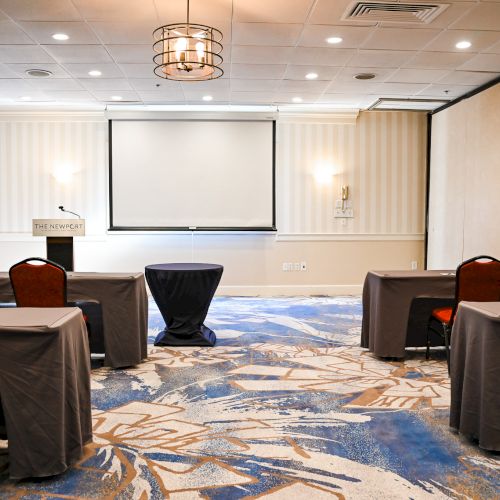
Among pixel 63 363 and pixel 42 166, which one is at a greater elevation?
pixel 42 166

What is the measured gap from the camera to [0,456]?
2.94 meters

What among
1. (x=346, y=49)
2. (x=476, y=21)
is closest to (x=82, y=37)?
(x=346, y=49)

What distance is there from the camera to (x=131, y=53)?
6234 mm

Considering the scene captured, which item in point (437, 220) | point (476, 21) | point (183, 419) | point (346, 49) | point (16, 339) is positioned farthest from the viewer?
point (437, 220)

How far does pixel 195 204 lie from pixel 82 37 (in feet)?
13.3

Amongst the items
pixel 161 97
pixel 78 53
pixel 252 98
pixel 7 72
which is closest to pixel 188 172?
pixel 161 97

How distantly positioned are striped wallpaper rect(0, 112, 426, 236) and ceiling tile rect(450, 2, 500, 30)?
4237mm

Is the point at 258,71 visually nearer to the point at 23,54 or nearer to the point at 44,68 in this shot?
the point at 44,68

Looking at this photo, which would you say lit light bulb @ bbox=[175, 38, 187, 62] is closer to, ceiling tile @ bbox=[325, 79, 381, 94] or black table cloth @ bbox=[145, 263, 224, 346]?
black table cloth @ bbox=[145, 263, 224, 346]

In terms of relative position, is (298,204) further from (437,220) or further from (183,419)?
(183,419)

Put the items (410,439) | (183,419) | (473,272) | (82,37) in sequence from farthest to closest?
(82,37), (473,272), (183,419), (410,439)

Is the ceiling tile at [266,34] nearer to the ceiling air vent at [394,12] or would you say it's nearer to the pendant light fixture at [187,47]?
the pendant light fixture at [187,47]

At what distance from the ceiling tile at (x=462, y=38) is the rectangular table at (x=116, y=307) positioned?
12.8 ft

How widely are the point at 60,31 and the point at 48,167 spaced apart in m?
4.21
